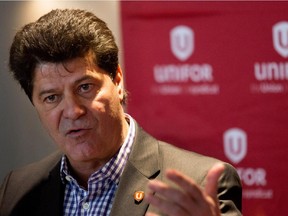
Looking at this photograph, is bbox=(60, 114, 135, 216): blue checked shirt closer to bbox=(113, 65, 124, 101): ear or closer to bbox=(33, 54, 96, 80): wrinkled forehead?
bbox=(113, 65, 124, 101): ear

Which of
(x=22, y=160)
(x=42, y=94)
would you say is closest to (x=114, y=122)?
(x=42, y=94)

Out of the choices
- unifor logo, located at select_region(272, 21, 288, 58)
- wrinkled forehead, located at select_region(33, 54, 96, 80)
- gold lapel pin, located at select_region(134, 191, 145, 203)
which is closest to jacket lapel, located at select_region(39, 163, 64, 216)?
gold lapel pin, located at select_region(134, 191, 145, 203)

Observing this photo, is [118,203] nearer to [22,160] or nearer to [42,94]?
[42,94]

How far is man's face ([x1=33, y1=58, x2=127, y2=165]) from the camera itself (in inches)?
75.7

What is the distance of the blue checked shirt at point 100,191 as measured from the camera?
1.98 m

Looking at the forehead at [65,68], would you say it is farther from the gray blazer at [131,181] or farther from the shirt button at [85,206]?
the shirt button at [85,206]

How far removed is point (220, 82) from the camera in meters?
2.84

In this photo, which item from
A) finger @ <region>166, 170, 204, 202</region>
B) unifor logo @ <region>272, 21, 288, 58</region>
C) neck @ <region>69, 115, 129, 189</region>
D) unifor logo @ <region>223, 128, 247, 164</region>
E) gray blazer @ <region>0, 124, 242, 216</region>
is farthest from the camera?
unifor logo @ <region>223, 128, 247, 164</region>

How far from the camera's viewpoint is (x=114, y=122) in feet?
6.52

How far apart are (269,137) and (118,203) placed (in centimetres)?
108

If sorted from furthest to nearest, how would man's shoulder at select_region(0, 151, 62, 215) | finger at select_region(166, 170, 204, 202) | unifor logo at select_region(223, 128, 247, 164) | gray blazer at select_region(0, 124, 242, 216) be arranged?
unifor logo at select_region(223, 128, 247, 164), man's shoulder at select_region(0, 151, 62, 215), gray blazer at select_region(0, 124, 242, 216), finger at select_region(166, 170, 204, 202)

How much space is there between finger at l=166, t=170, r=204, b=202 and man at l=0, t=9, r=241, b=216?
0.38 meters

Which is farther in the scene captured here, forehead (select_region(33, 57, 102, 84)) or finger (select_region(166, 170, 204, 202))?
forehead (select_region(33, 57, 102, 84))

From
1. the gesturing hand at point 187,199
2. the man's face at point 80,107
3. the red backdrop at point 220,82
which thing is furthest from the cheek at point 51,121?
the red backdrop at point 220,82
